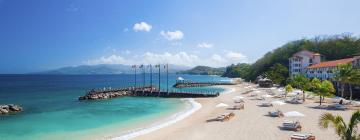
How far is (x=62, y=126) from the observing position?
1278 inches

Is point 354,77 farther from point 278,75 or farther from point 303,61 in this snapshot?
point 303,61

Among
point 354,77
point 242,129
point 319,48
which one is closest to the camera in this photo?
point 242,129

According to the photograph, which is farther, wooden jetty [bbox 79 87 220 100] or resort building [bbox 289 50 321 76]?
resort building [bbox 289 50 321 76]

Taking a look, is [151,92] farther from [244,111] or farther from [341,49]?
[341,49]

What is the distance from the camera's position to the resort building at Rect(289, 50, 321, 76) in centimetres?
8635

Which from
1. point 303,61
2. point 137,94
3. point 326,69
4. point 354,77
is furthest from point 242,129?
point 303,61

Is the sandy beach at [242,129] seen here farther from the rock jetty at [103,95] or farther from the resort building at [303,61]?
the resort building at [303,61]

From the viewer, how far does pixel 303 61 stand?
89.7 meters

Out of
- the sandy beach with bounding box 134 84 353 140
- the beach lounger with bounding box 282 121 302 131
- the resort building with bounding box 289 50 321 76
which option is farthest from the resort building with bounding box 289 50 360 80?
the beach lounger with bounding box 282 121 302 131

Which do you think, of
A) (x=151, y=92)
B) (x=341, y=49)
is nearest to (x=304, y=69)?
(x=341, y=49)

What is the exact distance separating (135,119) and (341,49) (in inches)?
3350

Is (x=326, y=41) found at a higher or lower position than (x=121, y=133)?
higher

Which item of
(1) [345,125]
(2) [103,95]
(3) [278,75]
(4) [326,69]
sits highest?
(4) [326,69]

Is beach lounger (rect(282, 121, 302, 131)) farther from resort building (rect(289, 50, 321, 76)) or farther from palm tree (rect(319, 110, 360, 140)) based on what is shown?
resort building (rect(289, 50, 321, 76))
